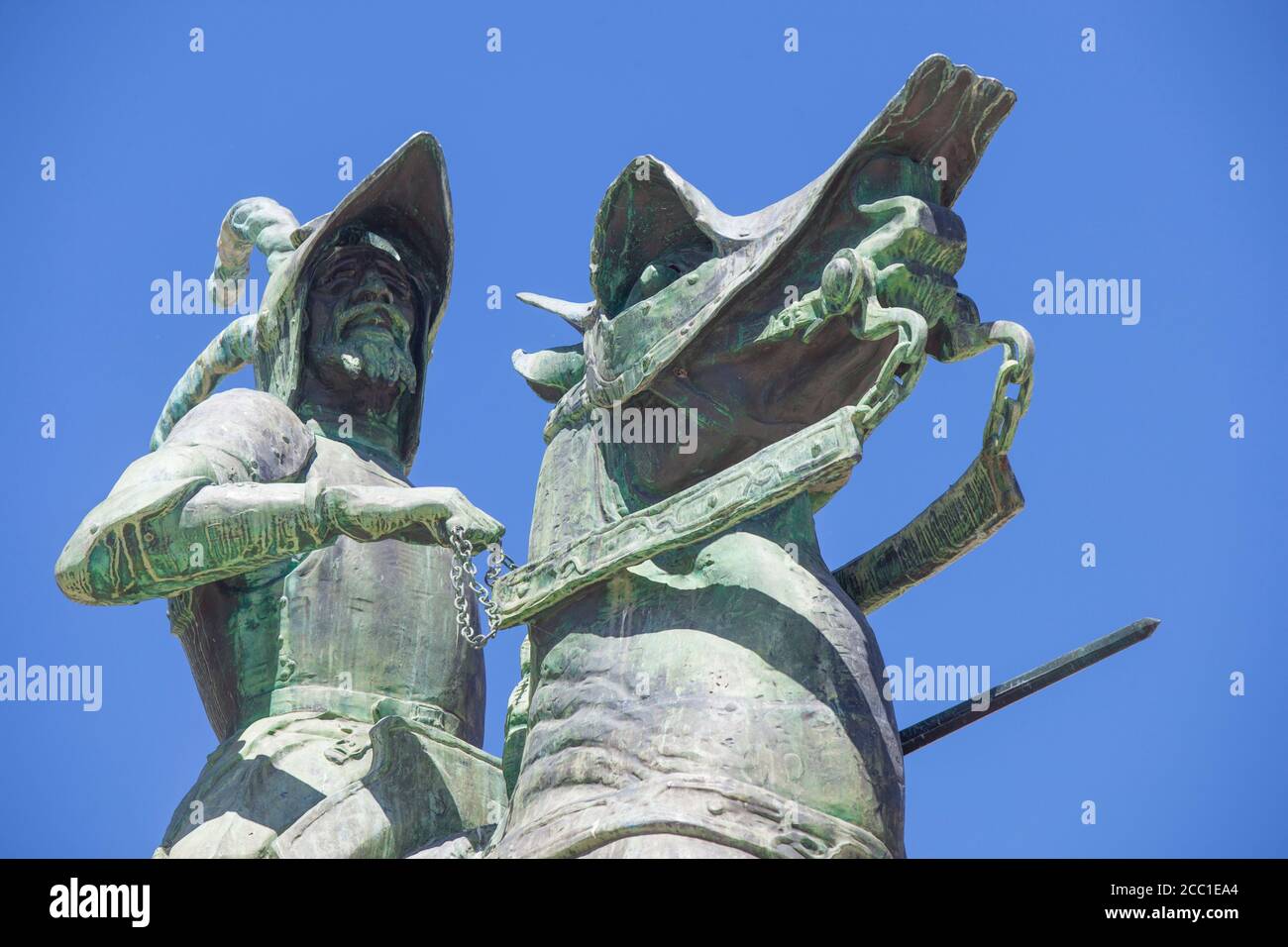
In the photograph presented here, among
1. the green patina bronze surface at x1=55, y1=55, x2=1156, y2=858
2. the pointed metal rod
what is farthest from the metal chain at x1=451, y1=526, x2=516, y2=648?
the pointed metal rod

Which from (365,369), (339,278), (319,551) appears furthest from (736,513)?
(339,278)

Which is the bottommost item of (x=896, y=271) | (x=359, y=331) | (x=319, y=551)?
(x=319, y=551)

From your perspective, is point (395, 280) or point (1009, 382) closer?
point (1009, 382)

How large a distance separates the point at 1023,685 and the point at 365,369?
363 cm

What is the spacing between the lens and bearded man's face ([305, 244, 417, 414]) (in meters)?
12.0

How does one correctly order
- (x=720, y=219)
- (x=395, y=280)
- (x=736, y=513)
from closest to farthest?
(x=736, y=513), (x=720, y=219), (x=395, y=280)

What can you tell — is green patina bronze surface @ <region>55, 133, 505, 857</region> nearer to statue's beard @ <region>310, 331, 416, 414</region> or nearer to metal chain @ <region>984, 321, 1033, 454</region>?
statue's beard @ <region>310, 331, 416, 414</region>

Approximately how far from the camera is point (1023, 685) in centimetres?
1018

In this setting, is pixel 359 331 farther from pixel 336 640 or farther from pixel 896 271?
pixel 896 271

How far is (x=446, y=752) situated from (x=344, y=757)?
0.44m

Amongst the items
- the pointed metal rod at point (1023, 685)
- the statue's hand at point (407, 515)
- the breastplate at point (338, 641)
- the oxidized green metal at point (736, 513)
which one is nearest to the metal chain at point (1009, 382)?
the oxidized green metal at point (736, 513)

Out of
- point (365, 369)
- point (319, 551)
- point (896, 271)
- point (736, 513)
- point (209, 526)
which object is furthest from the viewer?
point (365, 369)

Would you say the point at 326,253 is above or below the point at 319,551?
above
